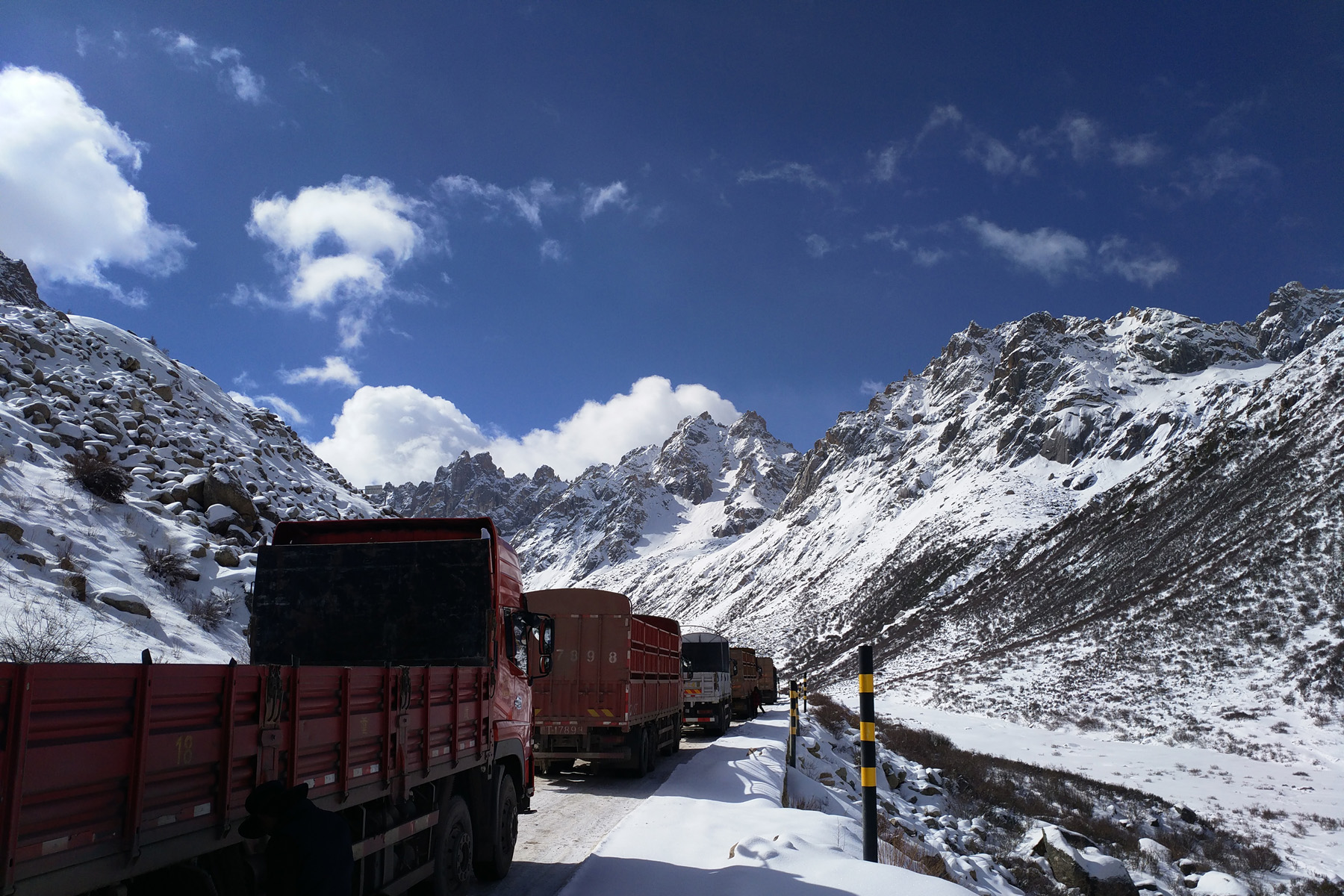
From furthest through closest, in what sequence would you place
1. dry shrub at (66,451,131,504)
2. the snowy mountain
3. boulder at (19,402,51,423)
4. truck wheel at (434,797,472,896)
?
the snowy mountain, boulder at (19,402,51,423), dry shrub at (66,451,131,504), truck wheel at (434,797,472,896)

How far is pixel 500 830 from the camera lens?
26.2 feet

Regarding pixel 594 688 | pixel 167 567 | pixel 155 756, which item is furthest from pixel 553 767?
pixel 155 756

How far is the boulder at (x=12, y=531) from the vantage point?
14258 mm

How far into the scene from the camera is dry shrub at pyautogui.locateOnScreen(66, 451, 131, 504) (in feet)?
58.2

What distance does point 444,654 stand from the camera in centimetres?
800

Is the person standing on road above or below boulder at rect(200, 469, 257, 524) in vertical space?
below

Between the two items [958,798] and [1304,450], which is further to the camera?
[1304,450]

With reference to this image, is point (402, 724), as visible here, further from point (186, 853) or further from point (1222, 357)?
point (1222, 357)

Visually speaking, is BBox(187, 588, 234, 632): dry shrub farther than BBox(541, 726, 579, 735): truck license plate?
Yes

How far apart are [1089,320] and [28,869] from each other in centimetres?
20393

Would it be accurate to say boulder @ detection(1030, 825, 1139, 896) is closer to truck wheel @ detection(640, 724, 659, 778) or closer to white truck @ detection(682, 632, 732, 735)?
truck wheel @ detection(640, 724, 659, 778)

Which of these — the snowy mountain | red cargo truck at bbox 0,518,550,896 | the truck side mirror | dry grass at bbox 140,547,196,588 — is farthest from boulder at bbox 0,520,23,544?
the snowy mountain

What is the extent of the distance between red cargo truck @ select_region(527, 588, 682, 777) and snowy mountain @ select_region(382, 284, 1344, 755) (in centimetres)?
2888

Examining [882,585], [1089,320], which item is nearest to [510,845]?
[882,585]
